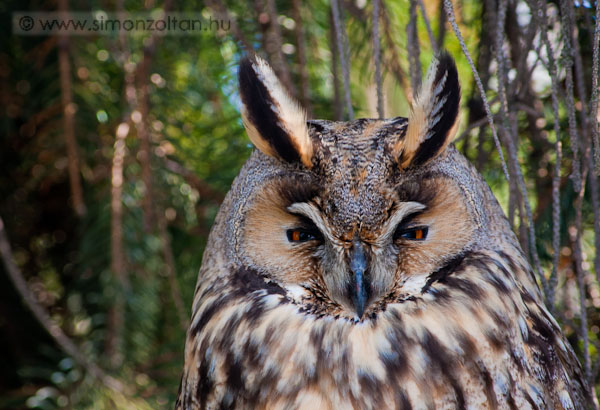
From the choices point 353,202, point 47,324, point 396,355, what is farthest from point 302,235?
point 47,324

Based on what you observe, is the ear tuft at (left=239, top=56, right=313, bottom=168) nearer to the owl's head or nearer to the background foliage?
the owl's head

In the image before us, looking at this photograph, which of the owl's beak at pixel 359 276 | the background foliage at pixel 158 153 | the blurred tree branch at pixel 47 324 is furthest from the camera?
the background foliage at pixel 158 153

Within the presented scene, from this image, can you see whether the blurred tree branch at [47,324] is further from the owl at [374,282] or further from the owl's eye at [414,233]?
the owl's eye at [414,233]

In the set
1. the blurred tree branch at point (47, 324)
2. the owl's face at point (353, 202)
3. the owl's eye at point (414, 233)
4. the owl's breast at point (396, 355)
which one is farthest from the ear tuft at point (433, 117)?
the blurred tree branch at point (47, 324)

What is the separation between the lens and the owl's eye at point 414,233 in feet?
4.09

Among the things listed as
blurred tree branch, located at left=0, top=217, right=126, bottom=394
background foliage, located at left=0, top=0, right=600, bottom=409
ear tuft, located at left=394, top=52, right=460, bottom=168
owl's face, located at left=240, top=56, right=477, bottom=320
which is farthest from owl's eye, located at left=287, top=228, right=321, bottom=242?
blurred tree branch, located at left=0, top=217, right=126, bottom=394

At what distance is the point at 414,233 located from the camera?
125 cm

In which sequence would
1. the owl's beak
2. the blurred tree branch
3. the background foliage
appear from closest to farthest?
the owl's beak → the blurred tree branch → the background foliage

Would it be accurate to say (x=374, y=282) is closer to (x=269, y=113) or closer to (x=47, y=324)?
(x=269, y=113)

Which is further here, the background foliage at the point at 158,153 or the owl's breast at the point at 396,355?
the background foliage at the point at 158,153

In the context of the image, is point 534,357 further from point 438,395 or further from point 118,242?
point 118,242

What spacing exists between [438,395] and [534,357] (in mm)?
217

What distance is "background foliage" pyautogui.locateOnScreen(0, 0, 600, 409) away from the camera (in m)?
1.64

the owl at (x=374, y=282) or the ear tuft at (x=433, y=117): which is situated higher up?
the ear tuft at (x=433, y=117)
